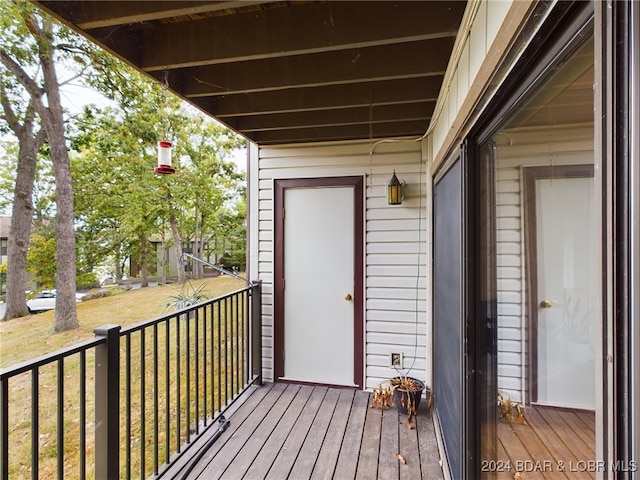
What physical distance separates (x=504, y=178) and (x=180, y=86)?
1.99m

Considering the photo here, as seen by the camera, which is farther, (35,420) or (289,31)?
(289,31)

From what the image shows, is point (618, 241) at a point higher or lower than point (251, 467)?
higher

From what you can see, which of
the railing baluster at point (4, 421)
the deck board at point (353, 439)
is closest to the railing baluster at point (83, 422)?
the railing baluster at point (4, 421)

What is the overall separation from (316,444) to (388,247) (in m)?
1.74

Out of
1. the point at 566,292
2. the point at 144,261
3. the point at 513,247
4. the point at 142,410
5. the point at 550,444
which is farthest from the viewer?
the point at 144,261

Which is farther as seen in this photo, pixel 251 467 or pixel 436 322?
pixel 436 322

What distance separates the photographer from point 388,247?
3.12m

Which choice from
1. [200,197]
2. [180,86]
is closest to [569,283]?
[180,86]

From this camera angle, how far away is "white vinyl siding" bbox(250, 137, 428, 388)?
3047mm

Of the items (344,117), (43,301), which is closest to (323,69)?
(344,117)

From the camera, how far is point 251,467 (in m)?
2.05

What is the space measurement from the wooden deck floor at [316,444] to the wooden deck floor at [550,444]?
1185 millimetres

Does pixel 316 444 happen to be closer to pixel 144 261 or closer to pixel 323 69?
pixel 323 69

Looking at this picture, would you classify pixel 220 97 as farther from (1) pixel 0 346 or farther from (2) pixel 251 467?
(1) pixel 0 346
